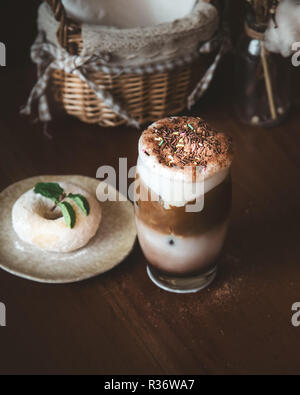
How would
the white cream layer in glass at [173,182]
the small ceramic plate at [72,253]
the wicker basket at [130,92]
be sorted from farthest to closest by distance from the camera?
the wicker basket at [130,92], the small ceramic plate at [72,253], the white cream layer in glass at [173,182]

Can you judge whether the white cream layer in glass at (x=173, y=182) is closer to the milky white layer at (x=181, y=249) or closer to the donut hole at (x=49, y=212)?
the milky white layer at (x=181, y=249)

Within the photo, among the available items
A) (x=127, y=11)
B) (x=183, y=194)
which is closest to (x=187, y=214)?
(x=183, y=194)

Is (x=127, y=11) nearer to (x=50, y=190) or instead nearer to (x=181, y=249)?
(x=50, y=190)

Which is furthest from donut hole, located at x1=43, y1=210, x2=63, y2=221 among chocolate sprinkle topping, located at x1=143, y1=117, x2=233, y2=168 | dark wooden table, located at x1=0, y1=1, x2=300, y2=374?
chocolate sprinkle topping, located at x1=143, y1=117, x2=233, y2=168

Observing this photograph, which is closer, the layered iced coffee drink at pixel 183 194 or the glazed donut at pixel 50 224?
the layered iced coffee drink at pixel 183 194

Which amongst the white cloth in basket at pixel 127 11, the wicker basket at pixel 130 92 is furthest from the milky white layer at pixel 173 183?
the white cloth in basket at pixel 127 11
